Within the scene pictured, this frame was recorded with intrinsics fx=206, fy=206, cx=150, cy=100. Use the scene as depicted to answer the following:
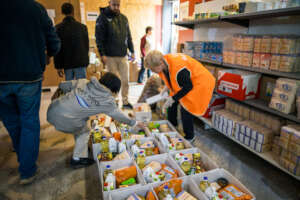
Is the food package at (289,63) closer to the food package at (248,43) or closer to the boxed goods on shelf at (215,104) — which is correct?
the food package at (248,43)

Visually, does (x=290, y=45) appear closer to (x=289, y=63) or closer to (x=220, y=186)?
(x=289, y=63)

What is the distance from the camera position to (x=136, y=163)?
171 centimetres

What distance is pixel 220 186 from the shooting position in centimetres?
154

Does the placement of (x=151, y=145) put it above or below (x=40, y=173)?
above

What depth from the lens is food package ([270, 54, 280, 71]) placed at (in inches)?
73.0

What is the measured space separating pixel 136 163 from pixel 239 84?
1.35 meters

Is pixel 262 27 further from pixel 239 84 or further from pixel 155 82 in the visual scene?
pixel 155 82

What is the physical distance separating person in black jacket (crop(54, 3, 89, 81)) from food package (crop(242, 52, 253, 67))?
2.07 meters

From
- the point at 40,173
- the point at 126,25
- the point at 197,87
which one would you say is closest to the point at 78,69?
the point at 126,25

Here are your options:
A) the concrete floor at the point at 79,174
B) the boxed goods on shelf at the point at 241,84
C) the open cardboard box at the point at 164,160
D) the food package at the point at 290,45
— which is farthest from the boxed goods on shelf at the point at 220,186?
the food package at the point at 290,45

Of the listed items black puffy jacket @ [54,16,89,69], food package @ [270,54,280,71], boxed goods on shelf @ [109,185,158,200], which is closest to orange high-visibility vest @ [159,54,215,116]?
food package @ [270,54,280,71]

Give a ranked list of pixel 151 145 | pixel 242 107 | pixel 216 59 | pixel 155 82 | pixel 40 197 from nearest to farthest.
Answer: pixel 40 197, pixel 151 145, pixel 242 107, pixel 216 59, pixel 155 82

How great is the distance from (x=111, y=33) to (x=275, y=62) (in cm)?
231

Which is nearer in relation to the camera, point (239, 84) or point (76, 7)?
point (239, 84)
